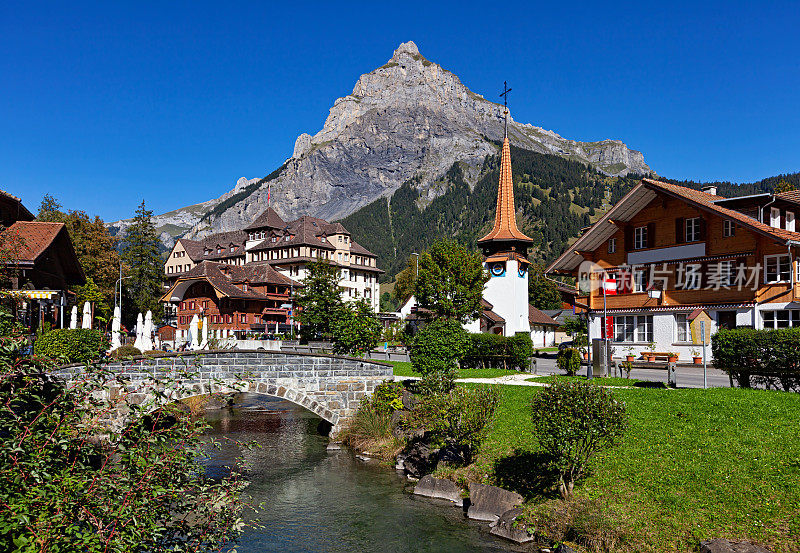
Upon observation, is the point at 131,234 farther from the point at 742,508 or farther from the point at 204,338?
the point at 742,508

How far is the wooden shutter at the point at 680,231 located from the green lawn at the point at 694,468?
1912 centimetres

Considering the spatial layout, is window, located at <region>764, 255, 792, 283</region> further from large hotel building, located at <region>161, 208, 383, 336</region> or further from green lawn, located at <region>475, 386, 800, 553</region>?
large hotel building, located at <region>161, 208, 383, 336</region>

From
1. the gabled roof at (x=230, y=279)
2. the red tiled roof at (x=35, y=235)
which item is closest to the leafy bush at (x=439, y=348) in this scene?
the red tiled roof at (x=35, y=235)

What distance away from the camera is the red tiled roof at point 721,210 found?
3241 centimetres

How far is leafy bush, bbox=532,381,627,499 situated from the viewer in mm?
13164

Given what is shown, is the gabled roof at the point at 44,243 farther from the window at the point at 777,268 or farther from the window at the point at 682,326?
the window at the point at 777,268

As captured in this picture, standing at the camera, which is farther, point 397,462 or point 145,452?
point 397,462

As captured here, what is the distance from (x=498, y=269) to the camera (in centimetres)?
5772

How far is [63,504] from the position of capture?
5.14m

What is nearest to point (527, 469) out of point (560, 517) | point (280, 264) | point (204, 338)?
point (560, 517)

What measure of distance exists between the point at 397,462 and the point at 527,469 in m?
6.29

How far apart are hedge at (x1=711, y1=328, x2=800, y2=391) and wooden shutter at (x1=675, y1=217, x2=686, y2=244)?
16.6m

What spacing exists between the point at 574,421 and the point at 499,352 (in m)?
20.9

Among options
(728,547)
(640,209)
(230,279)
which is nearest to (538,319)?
(640,209)
